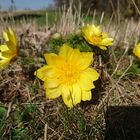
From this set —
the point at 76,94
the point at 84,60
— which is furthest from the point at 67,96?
the point at 84,60

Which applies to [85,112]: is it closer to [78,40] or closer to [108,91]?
[108,91]

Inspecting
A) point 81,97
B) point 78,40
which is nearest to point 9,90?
point 78,40

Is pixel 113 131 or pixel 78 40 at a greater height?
pixel 78 40

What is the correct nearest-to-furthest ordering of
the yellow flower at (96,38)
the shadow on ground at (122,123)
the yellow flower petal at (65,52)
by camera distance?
1. the yellow flower petal at (65,52)
2. the shadow on ground at (122,123)
3. the yellow flower at (96,38)

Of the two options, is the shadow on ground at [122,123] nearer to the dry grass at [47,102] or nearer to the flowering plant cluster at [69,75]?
the dry grass at [47,102]

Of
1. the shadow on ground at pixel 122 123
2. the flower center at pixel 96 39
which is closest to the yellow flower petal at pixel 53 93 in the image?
the shadow on ground at pixel 122 123

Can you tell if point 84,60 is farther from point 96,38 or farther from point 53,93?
point 96,38

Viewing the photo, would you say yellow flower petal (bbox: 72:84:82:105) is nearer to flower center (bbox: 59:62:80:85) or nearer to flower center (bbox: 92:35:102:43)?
flower center (bbox: 59:62:80:85)

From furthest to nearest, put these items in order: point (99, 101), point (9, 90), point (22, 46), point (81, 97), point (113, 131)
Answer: point (22, 46) → point (9, 90) → point (99, 101) → point (113, 131) → point (81, 97)
